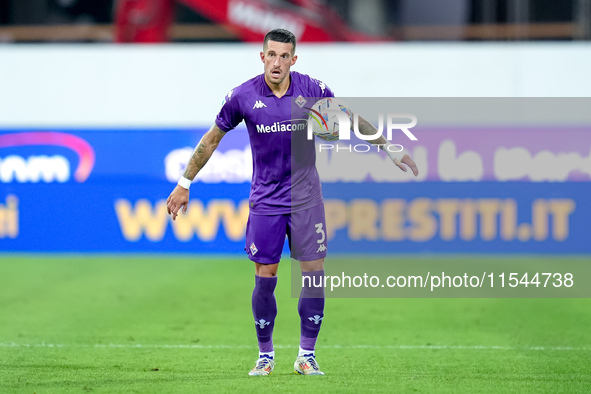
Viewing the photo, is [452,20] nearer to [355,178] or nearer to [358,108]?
[358,108]

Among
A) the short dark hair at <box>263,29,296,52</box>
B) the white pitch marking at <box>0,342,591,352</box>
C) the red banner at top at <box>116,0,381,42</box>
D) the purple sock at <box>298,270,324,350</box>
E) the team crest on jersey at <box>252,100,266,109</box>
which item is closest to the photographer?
the short dark hair at <box>263,29,296,52</box>

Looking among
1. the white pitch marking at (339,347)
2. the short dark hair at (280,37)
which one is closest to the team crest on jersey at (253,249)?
the short dark hair at (280,37)

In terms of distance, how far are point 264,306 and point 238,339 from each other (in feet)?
4.94

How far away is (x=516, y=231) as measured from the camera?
10.9 m

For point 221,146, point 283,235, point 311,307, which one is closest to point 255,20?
point 221,146

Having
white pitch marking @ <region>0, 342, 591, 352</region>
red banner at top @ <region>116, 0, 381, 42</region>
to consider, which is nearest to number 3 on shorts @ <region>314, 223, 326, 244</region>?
white pitch marking @ <region>0, 342, 591, 352</region>

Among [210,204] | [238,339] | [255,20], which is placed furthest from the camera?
[255,20]

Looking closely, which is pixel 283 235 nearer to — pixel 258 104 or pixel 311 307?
pixel 311 307

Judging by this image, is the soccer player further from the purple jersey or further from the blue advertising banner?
the blue advertising banner

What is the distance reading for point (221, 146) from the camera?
11.3 metres

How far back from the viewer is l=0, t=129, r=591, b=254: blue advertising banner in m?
11.0

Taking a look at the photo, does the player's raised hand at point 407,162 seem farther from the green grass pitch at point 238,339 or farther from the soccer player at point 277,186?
the green grass pitch at point 238,339

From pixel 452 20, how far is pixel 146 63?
13.0ft

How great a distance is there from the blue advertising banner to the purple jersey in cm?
570
